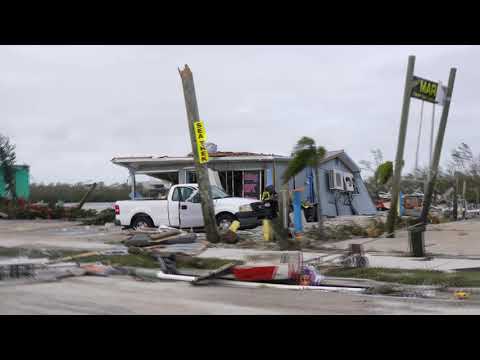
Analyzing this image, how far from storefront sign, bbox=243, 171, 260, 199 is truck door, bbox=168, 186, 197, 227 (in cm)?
632

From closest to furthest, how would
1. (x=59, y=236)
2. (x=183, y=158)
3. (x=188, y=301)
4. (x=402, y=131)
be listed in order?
(x=188, y=301) < (x=402, y=131) < (x=59, y=236) < (x=183, y=158)

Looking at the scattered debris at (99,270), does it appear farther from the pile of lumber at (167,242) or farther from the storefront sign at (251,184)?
the storefront sign at (251,184)

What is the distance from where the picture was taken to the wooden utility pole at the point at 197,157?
15094 mm

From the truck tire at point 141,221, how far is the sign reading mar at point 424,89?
9029 millimetres

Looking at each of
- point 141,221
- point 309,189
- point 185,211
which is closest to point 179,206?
point 185,211

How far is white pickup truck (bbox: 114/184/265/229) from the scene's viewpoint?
1808 centimetres

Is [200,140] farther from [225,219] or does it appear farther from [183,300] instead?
[183,300]

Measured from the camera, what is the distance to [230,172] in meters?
24.8

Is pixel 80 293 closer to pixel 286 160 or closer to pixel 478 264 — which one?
pixel 478 264

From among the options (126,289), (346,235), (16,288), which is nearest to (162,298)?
(126,289)

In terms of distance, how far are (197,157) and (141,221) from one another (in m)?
4.67

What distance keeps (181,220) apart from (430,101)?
27.1ft

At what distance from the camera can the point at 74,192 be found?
35.4 meters

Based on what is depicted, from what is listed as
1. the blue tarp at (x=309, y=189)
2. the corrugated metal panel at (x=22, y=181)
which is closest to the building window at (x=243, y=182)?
the blue tarp at (x=309, y=189)
